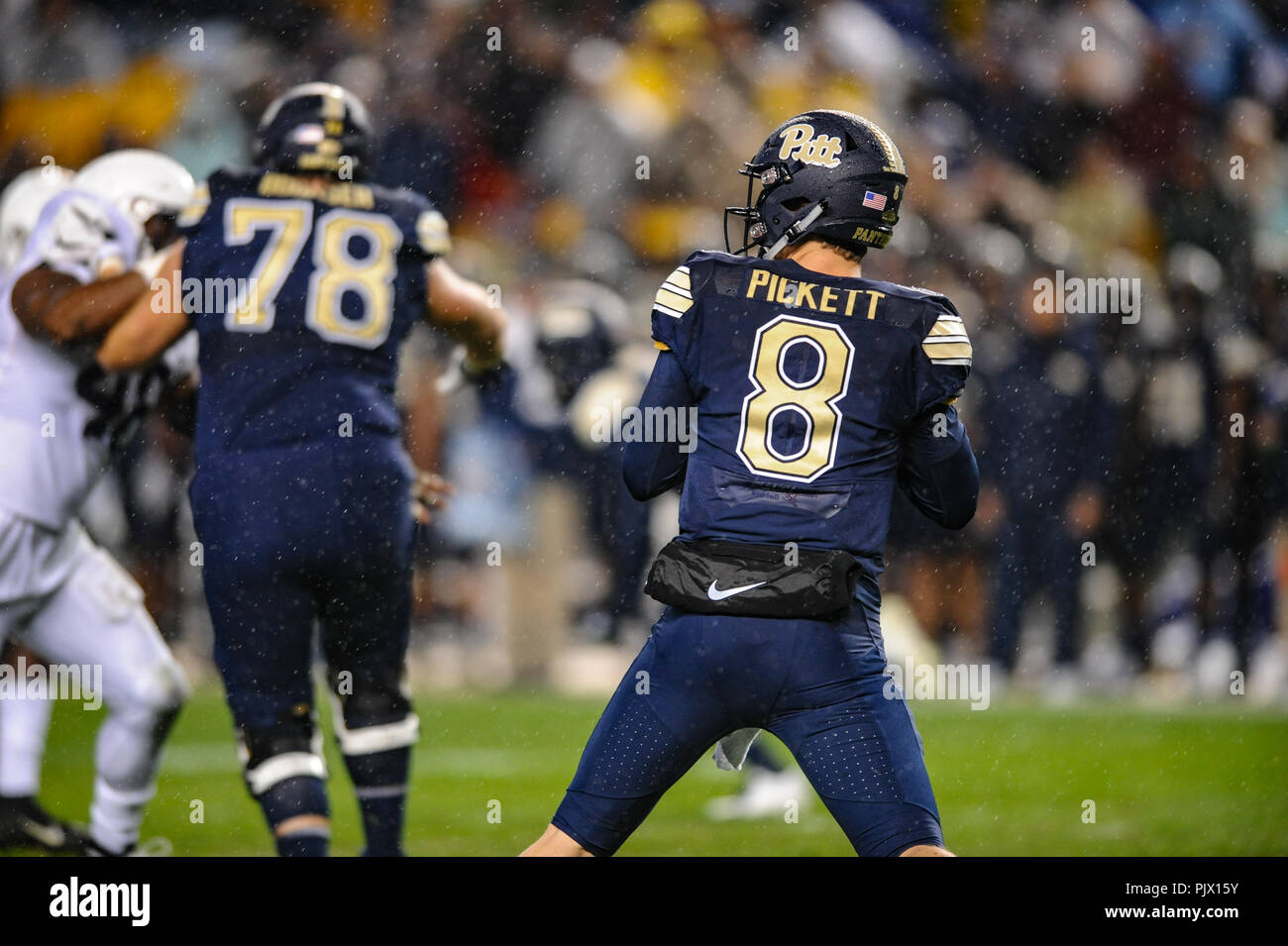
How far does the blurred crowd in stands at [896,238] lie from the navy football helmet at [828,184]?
4033 millimetres

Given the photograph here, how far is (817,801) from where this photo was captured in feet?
19.7

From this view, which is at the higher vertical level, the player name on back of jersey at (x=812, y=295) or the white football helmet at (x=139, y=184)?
the white football helmet at (x=139, y=184)

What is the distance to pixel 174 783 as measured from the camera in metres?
6.09

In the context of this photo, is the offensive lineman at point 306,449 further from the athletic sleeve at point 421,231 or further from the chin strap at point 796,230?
the chin strap at point 796,230

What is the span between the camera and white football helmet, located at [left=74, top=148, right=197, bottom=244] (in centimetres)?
471

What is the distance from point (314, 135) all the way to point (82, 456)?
1240 millimetres

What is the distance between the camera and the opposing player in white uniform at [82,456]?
4520mm

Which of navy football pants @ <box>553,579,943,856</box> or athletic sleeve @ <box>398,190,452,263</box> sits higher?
athletic sleeve @ <box>398,190,452,263</box>

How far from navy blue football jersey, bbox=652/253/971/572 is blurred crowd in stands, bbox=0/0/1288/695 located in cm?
424

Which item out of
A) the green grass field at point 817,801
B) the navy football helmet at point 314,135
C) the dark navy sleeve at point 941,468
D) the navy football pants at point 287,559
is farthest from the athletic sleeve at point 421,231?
the green grass field at point 817,801

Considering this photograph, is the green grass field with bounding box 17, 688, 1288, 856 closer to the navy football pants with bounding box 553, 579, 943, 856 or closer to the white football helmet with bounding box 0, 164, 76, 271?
the white football helmet with bounding box 0, 164, 76, 271

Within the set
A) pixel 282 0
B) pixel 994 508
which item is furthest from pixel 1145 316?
pixel 282 0

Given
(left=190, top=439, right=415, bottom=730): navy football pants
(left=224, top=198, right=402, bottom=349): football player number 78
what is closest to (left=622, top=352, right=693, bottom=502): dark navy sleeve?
(left=190, top=439, right=415, bottom=730): navy football pants

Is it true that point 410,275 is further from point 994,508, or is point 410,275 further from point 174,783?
point 994,508
